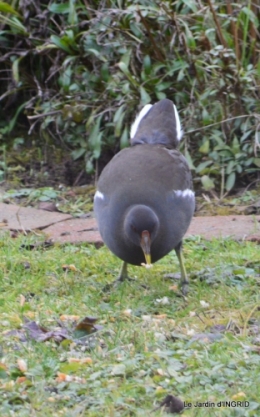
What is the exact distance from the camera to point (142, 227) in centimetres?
463

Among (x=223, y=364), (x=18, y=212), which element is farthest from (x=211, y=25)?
(x=223, y=364)

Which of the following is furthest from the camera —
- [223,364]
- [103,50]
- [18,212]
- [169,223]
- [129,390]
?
[103,50]

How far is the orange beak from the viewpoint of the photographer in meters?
4.65

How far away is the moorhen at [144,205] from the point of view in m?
4.71

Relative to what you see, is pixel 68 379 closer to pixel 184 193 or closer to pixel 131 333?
pixel 131 333

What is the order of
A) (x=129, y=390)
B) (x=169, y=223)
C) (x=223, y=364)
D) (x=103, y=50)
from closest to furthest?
(x=129, y=390) → (x=223, y=364) → (x=169, y=223) → (x=103, y=50)

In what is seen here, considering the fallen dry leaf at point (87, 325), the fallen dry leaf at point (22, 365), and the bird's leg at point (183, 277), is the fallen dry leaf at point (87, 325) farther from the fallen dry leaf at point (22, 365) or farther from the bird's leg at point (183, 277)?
the bird's leg at point (183, 277)

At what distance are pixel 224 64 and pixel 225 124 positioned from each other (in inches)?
20.9

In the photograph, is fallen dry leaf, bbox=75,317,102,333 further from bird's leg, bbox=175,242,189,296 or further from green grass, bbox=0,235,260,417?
bird's leg, bbox=175,242,189,296

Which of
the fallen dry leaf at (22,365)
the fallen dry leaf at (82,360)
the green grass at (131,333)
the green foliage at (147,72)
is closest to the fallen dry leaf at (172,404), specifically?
the green grass at (131,333)

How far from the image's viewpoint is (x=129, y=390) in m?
3.27

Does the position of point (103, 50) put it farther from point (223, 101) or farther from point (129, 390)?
point (129, 390)

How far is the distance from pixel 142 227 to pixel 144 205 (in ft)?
0.62

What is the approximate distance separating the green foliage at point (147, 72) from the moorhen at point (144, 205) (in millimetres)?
1899
